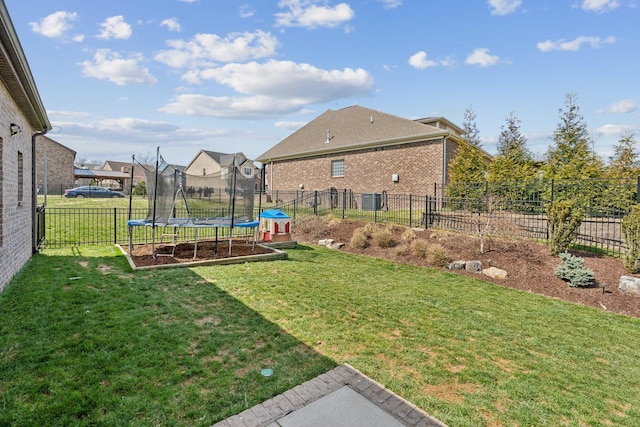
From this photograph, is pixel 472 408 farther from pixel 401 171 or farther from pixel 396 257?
pixel 401 171

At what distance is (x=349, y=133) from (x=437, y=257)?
15.9 meters

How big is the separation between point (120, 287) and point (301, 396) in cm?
406

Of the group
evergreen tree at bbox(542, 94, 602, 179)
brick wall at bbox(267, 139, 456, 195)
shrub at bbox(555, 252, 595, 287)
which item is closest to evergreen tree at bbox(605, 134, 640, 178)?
evergreen tree at bbox(542, 94, 602, 179)

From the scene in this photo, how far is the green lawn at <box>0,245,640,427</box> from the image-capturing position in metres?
2.39

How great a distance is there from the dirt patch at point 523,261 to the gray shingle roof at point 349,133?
9.04 metres

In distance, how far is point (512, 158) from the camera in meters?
17.8

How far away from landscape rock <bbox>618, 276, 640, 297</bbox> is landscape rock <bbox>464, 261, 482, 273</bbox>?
2.30 m

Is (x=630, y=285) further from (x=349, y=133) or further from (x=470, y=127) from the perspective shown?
(x=349, y=133)

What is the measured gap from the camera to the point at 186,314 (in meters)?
4.14

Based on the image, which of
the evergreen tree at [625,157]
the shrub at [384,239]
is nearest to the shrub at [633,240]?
the shrub at [384,239]

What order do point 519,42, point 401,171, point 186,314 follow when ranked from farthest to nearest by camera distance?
point 401,171
point 519,42
point 186,314

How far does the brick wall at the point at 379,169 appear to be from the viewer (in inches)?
685

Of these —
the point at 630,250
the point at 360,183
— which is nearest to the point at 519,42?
the point at 630,250

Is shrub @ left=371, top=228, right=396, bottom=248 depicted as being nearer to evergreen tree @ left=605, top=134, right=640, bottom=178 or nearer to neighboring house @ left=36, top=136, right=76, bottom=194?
evergreen tree @ left=605, top=134, right=640, bottom=178
